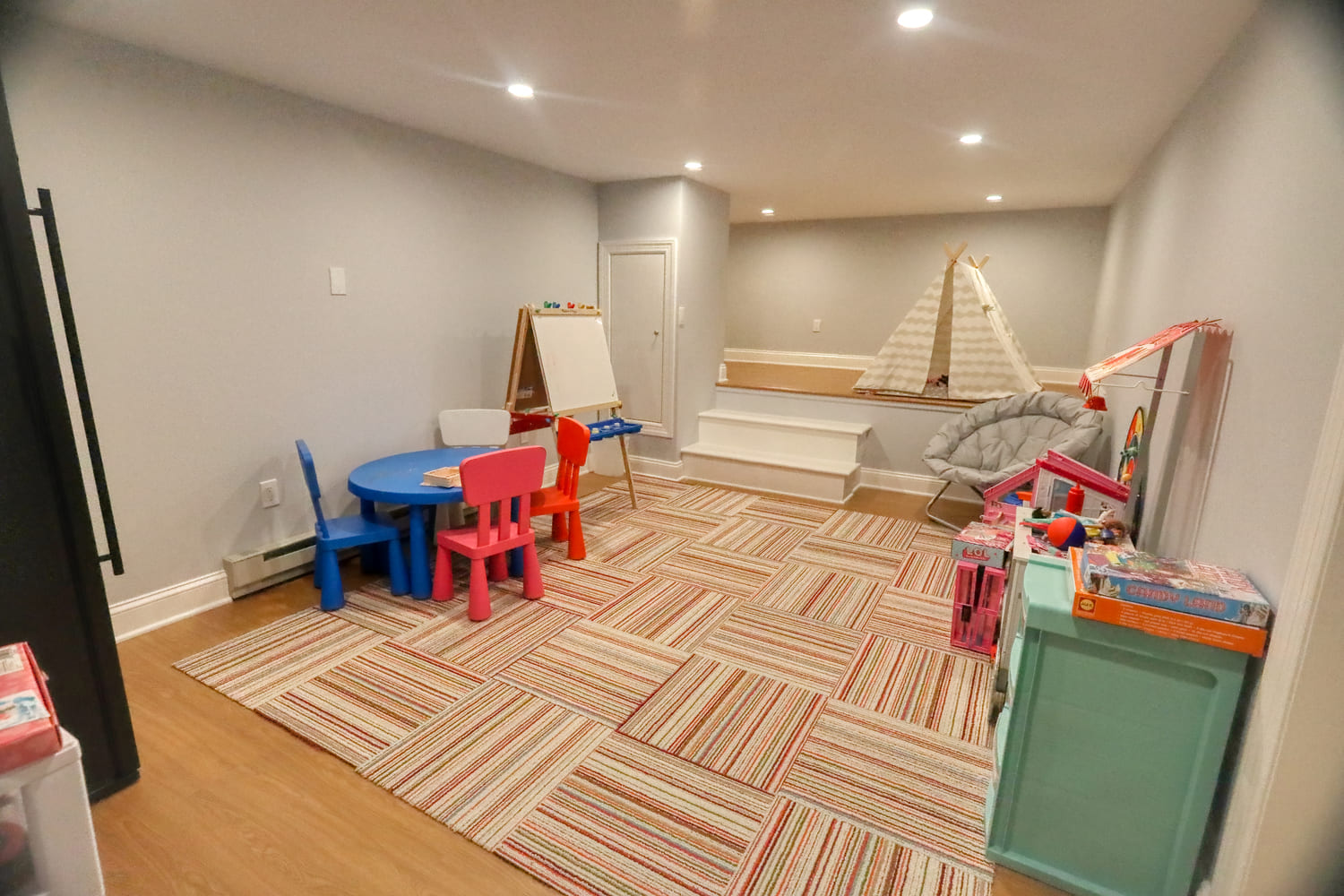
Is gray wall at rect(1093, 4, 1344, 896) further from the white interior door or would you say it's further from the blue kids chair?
the white interior door

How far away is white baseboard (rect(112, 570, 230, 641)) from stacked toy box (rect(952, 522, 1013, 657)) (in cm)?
297

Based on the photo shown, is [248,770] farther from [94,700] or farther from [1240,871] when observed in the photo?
[1240,871]

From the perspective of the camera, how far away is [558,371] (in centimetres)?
382

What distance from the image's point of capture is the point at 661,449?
4.86m

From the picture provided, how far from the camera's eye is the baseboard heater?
2.75 m

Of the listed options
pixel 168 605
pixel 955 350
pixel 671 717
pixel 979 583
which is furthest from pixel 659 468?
pixel 168 605

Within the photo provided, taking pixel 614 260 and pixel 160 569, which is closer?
pixel 160 569

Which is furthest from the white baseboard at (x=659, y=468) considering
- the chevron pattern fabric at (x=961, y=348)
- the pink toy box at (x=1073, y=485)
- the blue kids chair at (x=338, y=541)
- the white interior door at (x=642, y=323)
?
the pink toy box at (x=1073, y=485)

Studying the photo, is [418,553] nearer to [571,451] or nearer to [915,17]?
[571,451]

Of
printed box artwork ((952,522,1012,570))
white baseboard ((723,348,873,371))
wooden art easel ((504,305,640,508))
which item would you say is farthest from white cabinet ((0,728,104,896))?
white baseboard ((723,348,873,371))

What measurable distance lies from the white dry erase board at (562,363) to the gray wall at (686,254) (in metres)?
0.69

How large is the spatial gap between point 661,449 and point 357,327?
2.31 metres

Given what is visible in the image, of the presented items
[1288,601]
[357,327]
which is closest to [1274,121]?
[1288,601]

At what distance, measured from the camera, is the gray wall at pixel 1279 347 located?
1.12 m
